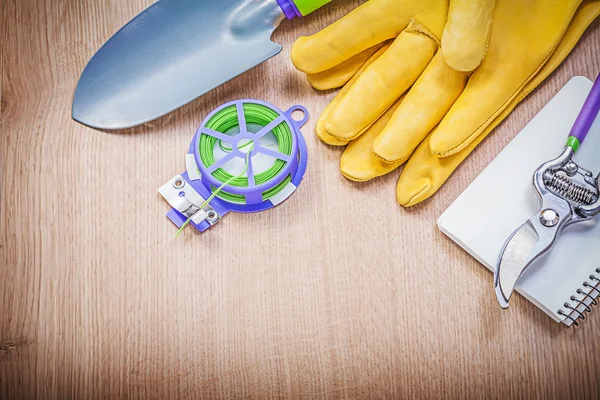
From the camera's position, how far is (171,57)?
2.95ft

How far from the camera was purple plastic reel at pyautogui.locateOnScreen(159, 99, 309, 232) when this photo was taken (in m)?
0.85

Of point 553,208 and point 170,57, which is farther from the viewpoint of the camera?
point 170,57

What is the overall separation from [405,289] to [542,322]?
0.67 feet

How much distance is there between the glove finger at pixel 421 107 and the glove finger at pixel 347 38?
85 mm

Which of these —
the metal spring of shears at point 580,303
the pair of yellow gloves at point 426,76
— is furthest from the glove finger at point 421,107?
the metal spring of shears at point 580,303

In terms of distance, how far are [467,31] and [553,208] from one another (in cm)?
27

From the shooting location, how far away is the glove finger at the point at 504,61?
790mm

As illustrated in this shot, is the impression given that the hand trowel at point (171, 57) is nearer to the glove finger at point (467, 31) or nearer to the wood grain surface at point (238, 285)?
the wood grain surface at point (238, 285)

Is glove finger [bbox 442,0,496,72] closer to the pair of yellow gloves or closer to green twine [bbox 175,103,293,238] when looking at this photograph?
the pair of yellow gloves

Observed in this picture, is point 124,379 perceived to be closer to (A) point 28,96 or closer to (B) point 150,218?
(B) point 150,218

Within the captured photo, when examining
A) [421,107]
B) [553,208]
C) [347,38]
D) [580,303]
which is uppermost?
[347,38]

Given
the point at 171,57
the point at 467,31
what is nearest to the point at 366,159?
the point at 467,31

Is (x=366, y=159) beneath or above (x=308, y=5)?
beneath

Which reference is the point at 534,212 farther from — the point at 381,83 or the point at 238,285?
the point at 238,285
